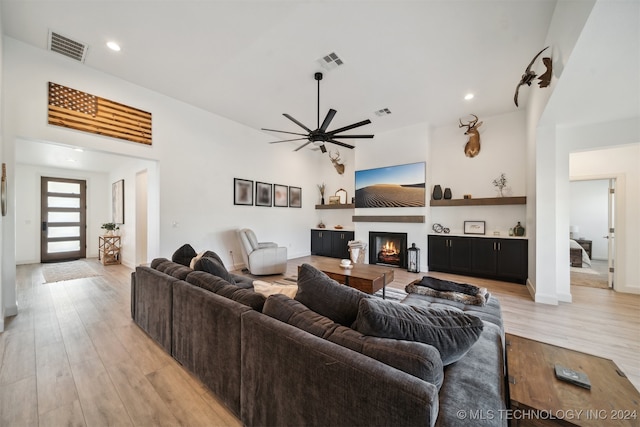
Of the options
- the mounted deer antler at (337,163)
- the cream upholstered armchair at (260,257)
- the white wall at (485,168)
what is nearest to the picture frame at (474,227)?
the white wall at (485,168)

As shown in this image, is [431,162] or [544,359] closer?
[544,359]

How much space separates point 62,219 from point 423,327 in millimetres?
9512

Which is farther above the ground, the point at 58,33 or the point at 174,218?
the point at 58,33

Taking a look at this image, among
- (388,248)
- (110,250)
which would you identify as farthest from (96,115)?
(388,248)

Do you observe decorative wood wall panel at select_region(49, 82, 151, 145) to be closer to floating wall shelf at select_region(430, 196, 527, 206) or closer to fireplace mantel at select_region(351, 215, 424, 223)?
fireplace mantel at select_region(351, 215, 424, 223)

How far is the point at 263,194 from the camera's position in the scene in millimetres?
5957

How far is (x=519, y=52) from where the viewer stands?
296 centimetres

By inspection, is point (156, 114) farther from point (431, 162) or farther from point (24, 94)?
point (431, 162)

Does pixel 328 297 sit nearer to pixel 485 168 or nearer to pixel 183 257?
pixel 183 257

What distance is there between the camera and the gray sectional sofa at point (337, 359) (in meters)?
0.87

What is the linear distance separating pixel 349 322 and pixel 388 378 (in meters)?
0.47

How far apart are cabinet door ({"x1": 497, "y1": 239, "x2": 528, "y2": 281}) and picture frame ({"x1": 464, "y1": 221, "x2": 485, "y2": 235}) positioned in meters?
0.54

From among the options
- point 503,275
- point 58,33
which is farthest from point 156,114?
point 503,275

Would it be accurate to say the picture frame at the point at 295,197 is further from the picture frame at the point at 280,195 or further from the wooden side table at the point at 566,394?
the wooden side table at the point at 566,394
